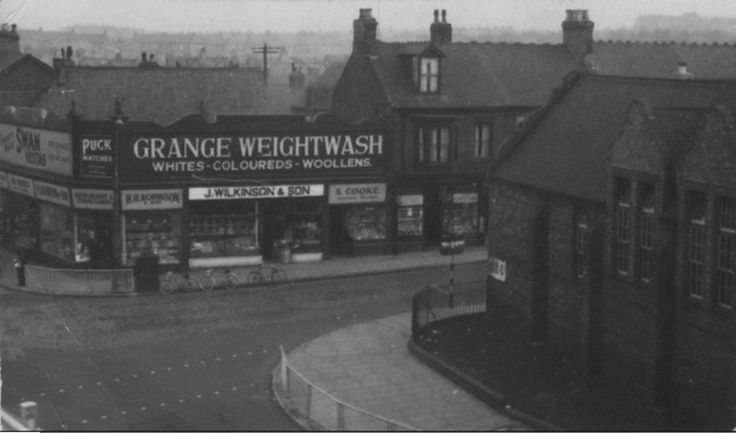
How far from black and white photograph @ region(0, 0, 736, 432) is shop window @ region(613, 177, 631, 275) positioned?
0.18 feet

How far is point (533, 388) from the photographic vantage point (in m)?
Answer: 23.2

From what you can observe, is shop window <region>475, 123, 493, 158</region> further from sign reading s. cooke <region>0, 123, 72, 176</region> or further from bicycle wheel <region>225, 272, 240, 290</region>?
sign reading s. cooke <region>0, 123, 72, 176</region>

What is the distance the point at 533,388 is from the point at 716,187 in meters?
6.49

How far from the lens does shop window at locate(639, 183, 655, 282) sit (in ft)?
72.1

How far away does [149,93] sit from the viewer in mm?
53188

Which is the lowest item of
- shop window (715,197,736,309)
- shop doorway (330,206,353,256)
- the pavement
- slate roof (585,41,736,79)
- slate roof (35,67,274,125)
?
the pavement

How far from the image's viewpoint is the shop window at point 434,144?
44.7 m

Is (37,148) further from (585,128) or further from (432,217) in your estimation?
(585,128)

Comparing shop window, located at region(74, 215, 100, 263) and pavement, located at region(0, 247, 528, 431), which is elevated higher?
shop window, located at region(74, 215, 100, 263)

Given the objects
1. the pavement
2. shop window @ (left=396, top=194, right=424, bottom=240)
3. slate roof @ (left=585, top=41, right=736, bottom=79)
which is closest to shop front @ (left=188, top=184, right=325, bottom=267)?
shop window @ (left=396, top=194, right=424, bottom=240)

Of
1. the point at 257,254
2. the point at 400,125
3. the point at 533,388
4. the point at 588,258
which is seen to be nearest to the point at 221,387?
the point at 533,388

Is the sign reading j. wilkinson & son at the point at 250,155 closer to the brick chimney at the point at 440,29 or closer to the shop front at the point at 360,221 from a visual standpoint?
the shop front at the point at 360,221

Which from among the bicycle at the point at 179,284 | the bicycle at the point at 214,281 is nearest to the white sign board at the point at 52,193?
the bicycle at the point at 179,284

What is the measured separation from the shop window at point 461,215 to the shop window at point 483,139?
1917 millimetres
